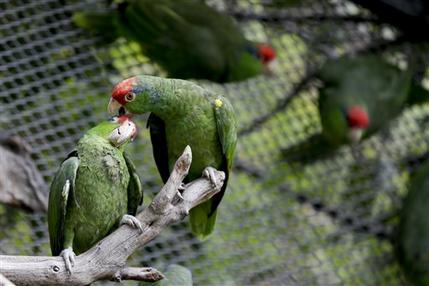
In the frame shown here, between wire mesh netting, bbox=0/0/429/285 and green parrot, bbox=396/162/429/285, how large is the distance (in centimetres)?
9

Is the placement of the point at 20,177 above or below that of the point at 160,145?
below

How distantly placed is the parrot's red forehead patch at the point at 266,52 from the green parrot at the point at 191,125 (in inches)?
30.0

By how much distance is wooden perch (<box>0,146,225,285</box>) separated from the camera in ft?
3.22

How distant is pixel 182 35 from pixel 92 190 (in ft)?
2.88

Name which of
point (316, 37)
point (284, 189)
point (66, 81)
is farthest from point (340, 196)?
point (66, 81)

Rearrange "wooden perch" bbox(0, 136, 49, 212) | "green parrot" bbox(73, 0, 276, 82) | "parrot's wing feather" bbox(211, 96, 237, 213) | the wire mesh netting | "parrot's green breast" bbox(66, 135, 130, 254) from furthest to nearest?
"green parrot" bbox(73, 0, 276, 82) → the wire mesh netting → "wooden perch" bbox(0, 136, 49, 212) → "parrot's wing feather" bbox(211, 96, 237, 213) → "parrot's green breast" bbox(66, 135, 130, 254)

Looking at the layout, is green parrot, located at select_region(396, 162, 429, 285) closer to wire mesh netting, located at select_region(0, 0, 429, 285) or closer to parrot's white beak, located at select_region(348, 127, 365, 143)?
wire mesh netting, located at select_region(0, 0, 429, 285)

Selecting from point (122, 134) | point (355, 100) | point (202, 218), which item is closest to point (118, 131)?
point (122, 134)

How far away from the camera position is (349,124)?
200 cm

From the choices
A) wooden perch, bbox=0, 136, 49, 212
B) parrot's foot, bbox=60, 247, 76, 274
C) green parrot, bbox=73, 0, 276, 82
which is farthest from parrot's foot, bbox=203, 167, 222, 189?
green parrot, bbox=73, 0, 276, 82

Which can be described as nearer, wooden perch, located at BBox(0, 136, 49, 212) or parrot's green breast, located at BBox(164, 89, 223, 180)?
parrot's green breast, located at BBox(164, 89, 223, 180)

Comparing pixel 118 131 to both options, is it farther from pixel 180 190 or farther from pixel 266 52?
pixel 266 52

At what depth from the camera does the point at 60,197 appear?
1065mm

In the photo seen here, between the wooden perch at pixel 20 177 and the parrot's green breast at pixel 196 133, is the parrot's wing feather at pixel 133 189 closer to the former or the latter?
the parrot's green breast at pixel 196 133
